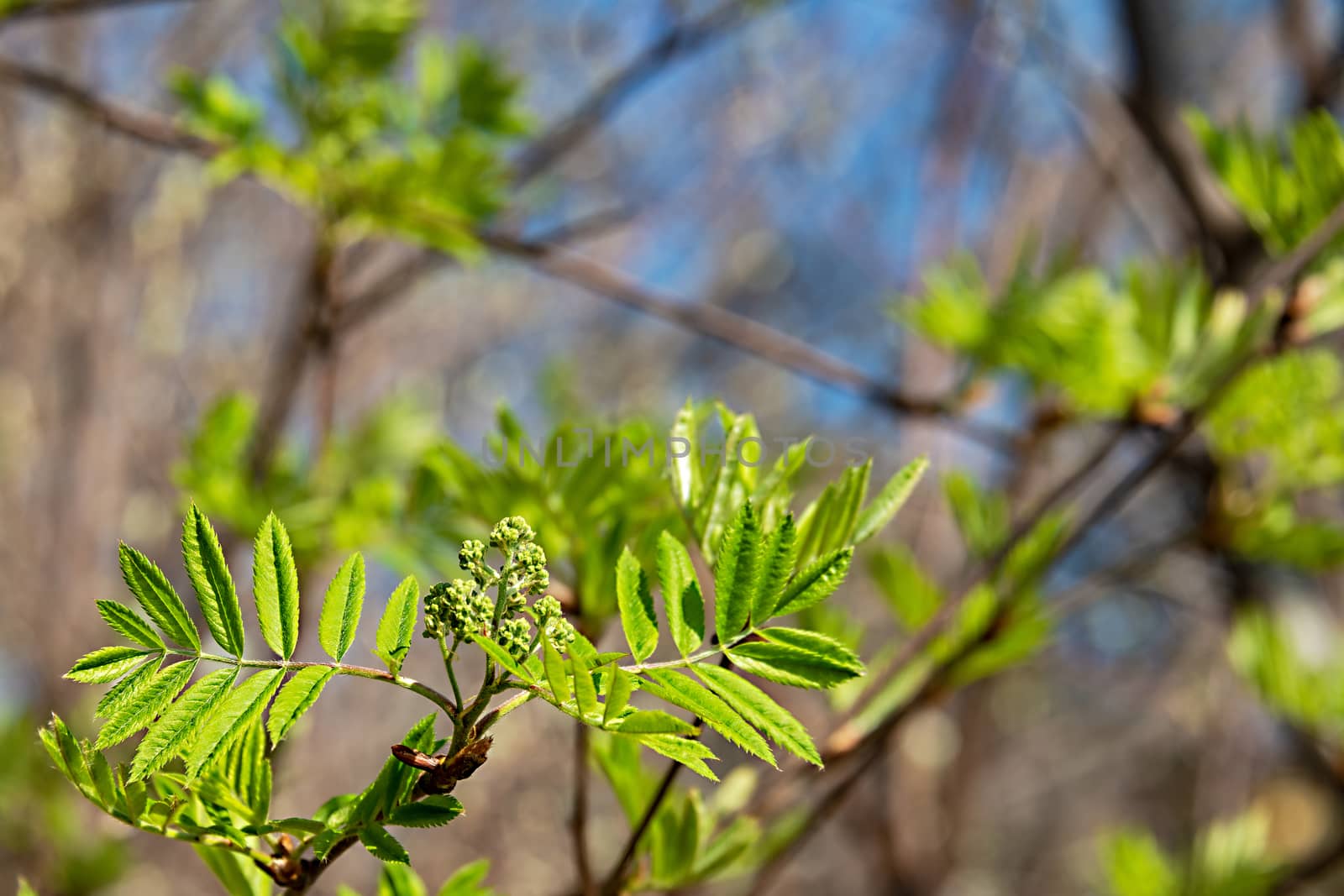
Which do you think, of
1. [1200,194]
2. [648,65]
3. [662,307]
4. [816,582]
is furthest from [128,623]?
[1200,194]

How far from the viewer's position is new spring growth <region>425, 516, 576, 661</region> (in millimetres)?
299

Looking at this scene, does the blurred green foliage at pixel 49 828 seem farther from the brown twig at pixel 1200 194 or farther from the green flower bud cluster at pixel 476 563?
the brown twig at pixel 1200 194

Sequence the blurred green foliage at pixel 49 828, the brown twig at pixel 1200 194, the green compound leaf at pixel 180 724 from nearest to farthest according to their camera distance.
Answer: the green compound leaf at pixel 180 724 → the blurred green foliage at pixel 49 828 → the brown twig at pixel 1200 194

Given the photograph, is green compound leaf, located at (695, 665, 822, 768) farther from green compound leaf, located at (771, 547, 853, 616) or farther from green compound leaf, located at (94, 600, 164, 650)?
green compound leaf, located at (94, 600, 164, 650)

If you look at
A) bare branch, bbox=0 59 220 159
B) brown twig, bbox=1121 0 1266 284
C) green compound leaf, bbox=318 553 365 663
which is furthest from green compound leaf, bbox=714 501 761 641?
brown twig, bbox=1121 0 1266 284

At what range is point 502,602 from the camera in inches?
12.4

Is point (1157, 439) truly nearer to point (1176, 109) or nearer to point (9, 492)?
point (1176, 109)

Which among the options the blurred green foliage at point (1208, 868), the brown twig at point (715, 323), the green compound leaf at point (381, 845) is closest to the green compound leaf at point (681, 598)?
the green compound leaf at point (381, 845)

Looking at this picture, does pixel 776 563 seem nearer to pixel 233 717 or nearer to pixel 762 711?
pixel 762 711

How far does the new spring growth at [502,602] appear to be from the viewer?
299 mm

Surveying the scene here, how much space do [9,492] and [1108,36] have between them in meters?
2.47

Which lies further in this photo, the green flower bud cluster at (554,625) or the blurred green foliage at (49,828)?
the blurred green foliage at (49,828)

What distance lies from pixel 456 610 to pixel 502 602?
0.02 metres

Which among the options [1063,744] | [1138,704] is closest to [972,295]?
[1138,704]
